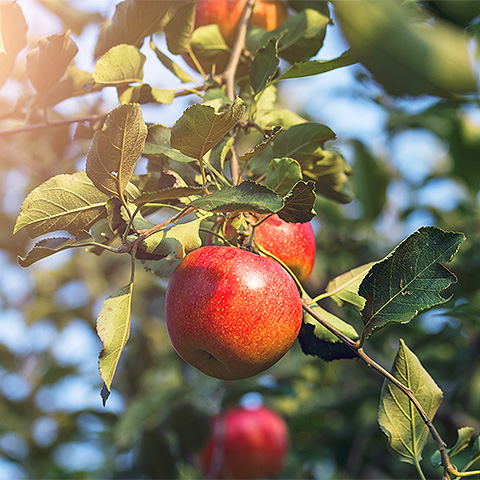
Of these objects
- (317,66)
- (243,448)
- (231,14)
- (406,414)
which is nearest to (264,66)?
(317,66)

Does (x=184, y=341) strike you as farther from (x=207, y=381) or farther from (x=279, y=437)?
(x=279, y=437)

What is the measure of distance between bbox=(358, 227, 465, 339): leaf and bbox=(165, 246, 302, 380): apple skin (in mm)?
111

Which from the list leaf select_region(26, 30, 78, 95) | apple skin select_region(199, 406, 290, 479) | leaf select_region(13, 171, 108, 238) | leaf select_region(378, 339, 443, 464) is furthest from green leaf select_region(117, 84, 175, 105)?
apple skin select_region(199, 406, 290, 479)

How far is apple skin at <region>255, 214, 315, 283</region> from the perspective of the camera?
88cm

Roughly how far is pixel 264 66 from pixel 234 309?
413mm

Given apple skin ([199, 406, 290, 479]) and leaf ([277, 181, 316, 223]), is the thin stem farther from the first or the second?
→ apple skin ([199, 406, 290, 479])

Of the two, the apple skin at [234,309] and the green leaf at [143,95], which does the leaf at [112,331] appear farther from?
the green leaf at [143,95]

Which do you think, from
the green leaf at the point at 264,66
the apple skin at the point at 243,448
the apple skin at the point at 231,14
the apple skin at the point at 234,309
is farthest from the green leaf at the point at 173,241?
the apple skin at the point at 243,448

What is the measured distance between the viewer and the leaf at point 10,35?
914 mm

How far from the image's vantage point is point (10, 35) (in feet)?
3.09

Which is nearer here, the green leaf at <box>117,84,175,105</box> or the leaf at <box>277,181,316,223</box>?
the leaf at <box>277,181,316,223</box>

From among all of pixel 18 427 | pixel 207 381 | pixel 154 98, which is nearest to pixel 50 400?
pixel 18 427

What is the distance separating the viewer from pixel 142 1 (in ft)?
2.96

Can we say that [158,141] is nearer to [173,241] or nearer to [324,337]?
[173,241]
